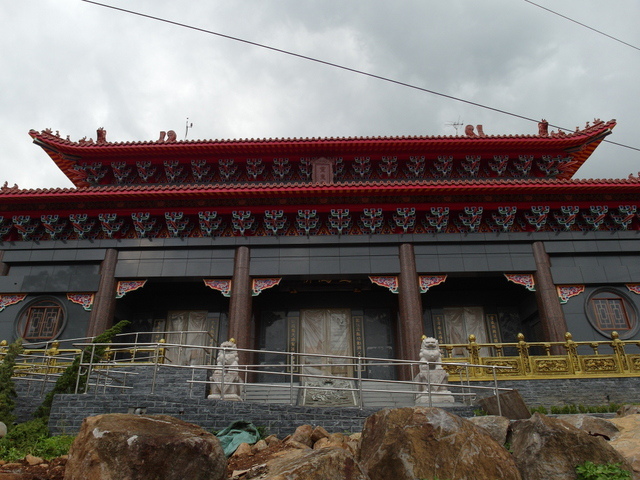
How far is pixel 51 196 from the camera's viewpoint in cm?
1436

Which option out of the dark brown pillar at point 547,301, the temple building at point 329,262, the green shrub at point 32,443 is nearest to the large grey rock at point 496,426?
the temple building at point 329,262

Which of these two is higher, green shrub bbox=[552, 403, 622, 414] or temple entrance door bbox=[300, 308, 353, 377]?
temple entrance door bbox=[300, 308, 353, 377]

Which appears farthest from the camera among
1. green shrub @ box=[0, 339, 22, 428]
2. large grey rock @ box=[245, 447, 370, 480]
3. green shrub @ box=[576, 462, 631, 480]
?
green shrub @ box=[0, 339, 22, 428]

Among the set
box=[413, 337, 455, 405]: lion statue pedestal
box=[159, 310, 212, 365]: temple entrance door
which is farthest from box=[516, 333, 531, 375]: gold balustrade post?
box=[159, 310, 212, 365]: temple entrance door

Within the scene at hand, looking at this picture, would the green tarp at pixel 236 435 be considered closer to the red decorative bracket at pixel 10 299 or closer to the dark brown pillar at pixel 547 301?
the dark brown pillar at pixel 547 301

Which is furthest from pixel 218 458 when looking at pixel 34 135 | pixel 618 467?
pixel 34 135

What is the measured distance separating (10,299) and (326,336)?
993cm

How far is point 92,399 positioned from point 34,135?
1163 centimetres

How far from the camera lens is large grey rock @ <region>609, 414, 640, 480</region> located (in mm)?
6145

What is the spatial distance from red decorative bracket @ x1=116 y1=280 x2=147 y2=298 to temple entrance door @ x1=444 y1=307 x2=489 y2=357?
10.1 meters

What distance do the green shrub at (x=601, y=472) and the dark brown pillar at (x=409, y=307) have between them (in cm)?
727

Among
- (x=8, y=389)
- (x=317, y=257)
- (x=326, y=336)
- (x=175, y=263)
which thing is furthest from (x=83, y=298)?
(x=326, y=336)

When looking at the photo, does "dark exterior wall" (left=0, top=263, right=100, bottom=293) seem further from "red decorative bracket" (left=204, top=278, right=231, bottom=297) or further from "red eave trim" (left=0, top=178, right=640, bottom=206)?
"red decorative bracket" (left=204, top=278, right=231, bottom=297)

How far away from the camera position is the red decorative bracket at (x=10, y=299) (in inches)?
570
